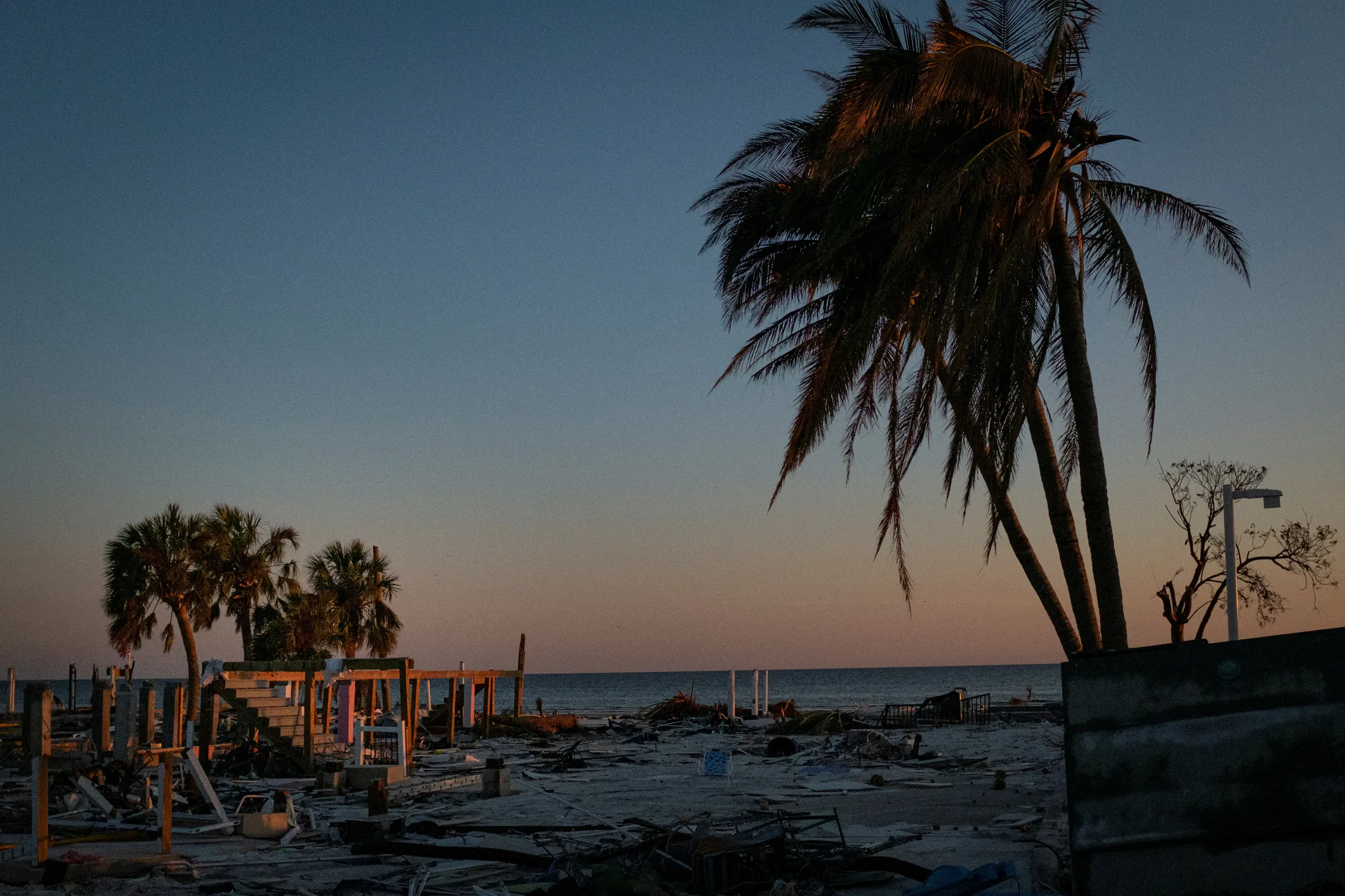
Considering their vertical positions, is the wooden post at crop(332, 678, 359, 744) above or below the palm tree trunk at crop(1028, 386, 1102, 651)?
below

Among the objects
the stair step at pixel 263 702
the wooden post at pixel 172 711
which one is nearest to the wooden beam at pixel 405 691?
the stair step at pixel 263 702

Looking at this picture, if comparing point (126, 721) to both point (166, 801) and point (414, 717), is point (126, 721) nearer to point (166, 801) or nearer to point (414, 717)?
point (414, 717)

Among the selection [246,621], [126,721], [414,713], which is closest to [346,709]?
[126,721]

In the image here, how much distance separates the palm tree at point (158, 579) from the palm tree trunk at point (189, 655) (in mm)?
17

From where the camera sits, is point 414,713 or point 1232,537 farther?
point 414,713

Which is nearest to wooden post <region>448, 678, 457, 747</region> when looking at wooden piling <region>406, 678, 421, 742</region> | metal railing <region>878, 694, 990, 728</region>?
wooden piling <region>406, 678, 421, 742</region>

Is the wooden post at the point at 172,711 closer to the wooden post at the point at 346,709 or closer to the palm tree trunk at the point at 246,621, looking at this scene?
the wooden post at the point at 346,709

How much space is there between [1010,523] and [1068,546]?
1426mm

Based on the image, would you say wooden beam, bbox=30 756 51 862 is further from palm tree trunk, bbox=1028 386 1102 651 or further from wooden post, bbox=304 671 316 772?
wooden post, bbox=304 671 316 772

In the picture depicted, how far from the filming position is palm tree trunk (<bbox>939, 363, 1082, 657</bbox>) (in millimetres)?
14797

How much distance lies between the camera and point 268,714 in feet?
81.5

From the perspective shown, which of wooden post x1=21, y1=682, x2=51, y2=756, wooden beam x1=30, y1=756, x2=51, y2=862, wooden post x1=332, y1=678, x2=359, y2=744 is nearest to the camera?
wooden beam x1=30, y1=756, x2=51, y2=862

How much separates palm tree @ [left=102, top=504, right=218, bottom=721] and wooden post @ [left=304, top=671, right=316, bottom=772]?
11.6m

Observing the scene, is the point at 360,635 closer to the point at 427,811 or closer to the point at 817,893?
the point at 427,811
